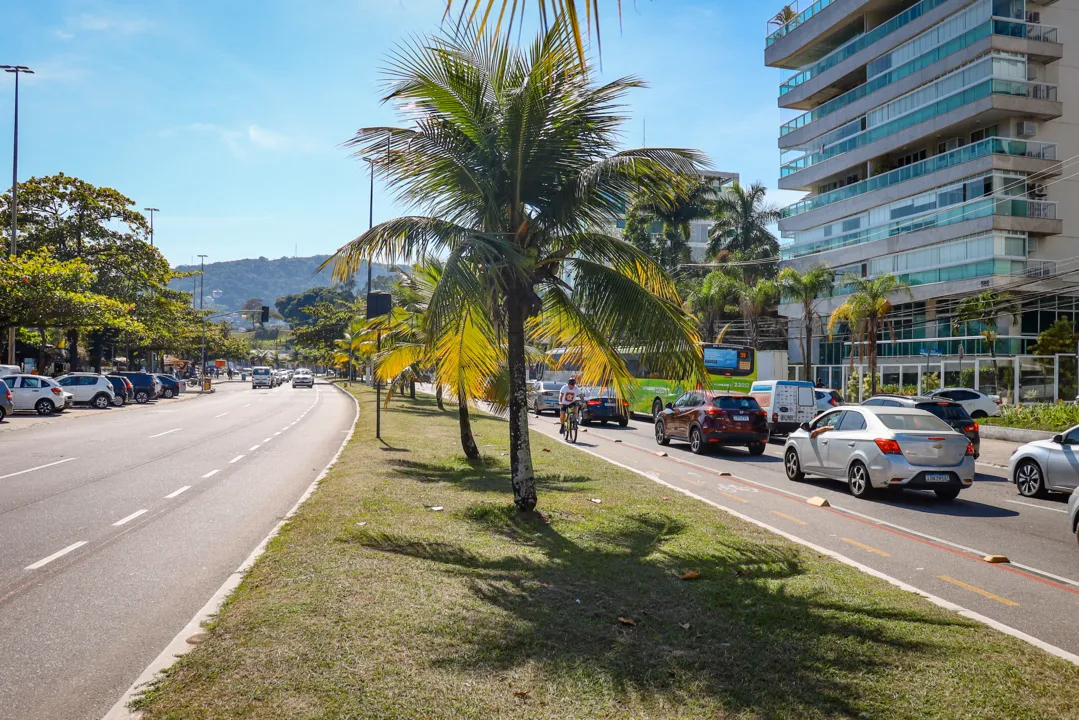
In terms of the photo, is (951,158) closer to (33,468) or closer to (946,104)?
(946,104)

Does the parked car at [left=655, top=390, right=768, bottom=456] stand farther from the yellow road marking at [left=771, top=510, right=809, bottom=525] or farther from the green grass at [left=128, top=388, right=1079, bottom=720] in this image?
the green grass at [left=128, top=388, right=1079, bottom=720]

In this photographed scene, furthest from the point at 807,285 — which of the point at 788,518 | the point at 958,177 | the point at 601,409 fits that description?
the point at 788,518

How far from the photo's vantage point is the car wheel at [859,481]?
44.1 ft

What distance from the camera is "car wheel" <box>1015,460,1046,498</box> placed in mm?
14109

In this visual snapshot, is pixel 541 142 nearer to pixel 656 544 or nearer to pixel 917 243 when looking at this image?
pixel 656 544

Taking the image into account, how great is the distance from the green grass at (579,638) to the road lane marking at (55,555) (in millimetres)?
2107

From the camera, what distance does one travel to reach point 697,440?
69.9 feet

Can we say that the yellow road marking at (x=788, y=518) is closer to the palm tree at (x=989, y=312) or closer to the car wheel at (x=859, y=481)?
the car wheel at (x=859, y=481)

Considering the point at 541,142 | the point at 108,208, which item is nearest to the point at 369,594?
the point at 541,142

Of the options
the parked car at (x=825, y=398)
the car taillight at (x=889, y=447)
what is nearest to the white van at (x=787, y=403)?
the parked car at (x=825, y=398)

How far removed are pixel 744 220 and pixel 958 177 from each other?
76.4 feet

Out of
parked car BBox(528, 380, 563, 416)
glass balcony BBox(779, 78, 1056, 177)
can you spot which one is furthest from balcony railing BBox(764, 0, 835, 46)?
parked car BBox(528, 380, 563, 416)

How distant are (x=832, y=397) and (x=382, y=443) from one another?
53.8 ft

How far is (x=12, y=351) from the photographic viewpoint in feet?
142
